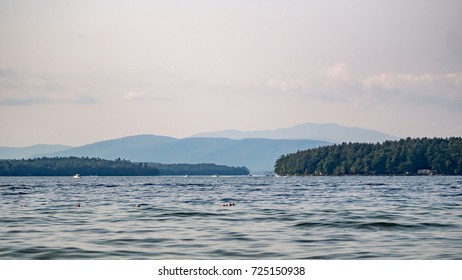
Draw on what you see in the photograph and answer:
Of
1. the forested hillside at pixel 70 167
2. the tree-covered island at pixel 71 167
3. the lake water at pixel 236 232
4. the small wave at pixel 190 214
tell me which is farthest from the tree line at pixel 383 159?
the forested hillside at pixel 70 167

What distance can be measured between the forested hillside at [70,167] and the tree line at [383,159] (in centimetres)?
3684

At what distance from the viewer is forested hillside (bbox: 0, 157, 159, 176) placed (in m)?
156

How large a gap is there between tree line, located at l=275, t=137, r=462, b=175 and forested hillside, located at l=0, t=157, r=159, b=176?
36844 mm

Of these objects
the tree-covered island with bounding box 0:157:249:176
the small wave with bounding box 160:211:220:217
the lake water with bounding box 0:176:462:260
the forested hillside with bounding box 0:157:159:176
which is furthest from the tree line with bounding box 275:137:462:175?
the forested hillside with bounding box 0:157:159:176

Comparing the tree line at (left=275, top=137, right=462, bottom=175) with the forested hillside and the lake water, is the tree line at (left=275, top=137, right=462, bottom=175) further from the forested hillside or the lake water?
the forested hillside

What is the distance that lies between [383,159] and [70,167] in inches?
2927

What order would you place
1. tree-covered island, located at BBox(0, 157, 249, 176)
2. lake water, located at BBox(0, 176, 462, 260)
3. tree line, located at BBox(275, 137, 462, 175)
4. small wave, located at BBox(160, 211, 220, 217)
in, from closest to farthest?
lake water, located at BBox(0, 176, 462, 260) → small wave, located at BBox(160, 211, 220, 217) → tree line, located at BBox(275, 137, 462, 175) → tree-covered island, located at BBox(0, 157, 249, 176)

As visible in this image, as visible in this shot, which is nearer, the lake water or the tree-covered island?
the lake water

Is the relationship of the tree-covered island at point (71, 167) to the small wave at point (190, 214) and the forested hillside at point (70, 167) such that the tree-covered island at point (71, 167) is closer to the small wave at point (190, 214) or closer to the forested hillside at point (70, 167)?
the forested hillside at point (70, 167)

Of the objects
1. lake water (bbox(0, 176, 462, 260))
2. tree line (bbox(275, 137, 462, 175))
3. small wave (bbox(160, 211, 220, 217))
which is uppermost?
tree line (bbox(275, 137, 462, 175))

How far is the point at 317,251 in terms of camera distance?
25734 mm
